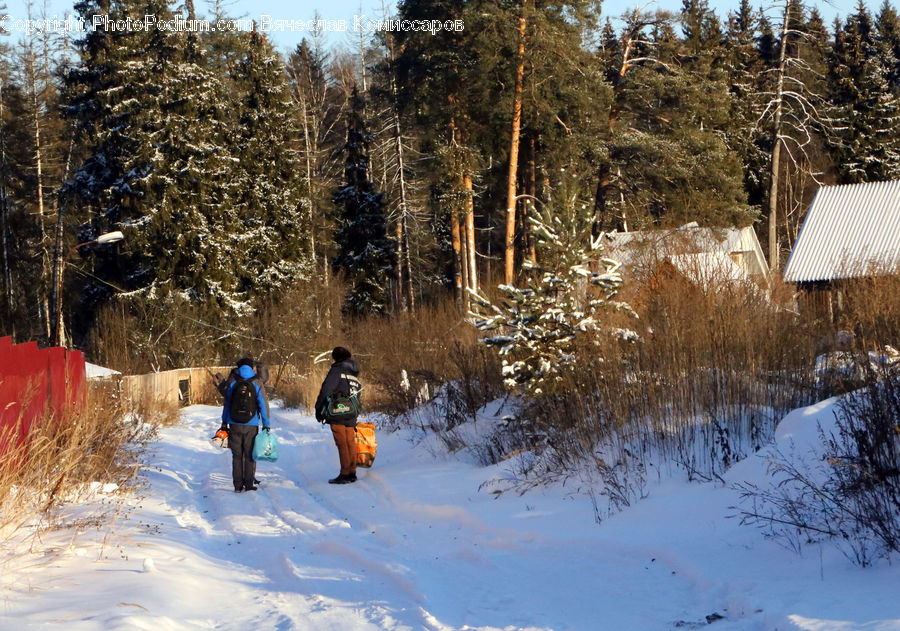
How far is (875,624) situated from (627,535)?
2880 mm

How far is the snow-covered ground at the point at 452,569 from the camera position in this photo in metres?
5.72

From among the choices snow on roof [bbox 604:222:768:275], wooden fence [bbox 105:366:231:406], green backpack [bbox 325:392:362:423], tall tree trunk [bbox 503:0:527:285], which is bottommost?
wooden fence [bbox 105:366:231:406]

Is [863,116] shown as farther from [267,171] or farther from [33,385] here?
[33,385]

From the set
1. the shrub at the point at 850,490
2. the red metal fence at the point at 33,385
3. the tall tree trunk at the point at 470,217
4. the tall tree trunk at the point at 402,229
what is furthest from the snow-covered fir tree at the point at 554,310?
the tall tree trunk at the point at 402,229

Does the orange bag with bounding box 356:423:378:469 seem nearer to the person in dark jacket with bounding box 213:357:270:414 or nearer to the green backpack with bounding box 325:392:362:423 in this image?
the green backpack with bounding box 325:392:362:423

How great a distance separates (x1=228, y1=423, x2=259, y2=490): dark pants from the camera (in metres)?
12.0

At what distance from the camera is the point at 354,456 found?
12.2 meters

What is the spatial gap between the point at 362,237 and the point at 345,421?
107 ft

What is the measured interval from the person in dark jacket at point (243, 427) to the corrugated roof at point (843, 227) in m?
18.9

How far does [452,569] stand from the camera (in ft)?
24.0

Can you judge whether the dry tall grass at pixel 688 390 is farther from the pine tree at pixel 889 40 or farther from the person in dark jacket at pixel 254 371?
the pine tree at pixel 889 40

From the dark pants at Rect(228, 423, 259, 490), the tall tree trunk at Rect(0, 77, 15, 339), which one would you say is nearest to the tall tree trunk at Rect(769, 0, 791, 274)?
the dark pants at Rect(228, 423, 259, 490)

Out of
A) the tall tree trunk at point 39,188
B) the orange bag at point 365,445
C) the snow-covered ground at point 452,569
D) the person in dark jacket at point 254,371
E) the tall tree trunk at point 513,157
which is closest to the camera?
the snow-covered ground at point 452,569

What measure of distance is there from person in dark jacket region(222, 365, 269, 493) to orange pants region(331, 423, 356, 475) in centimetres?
99
